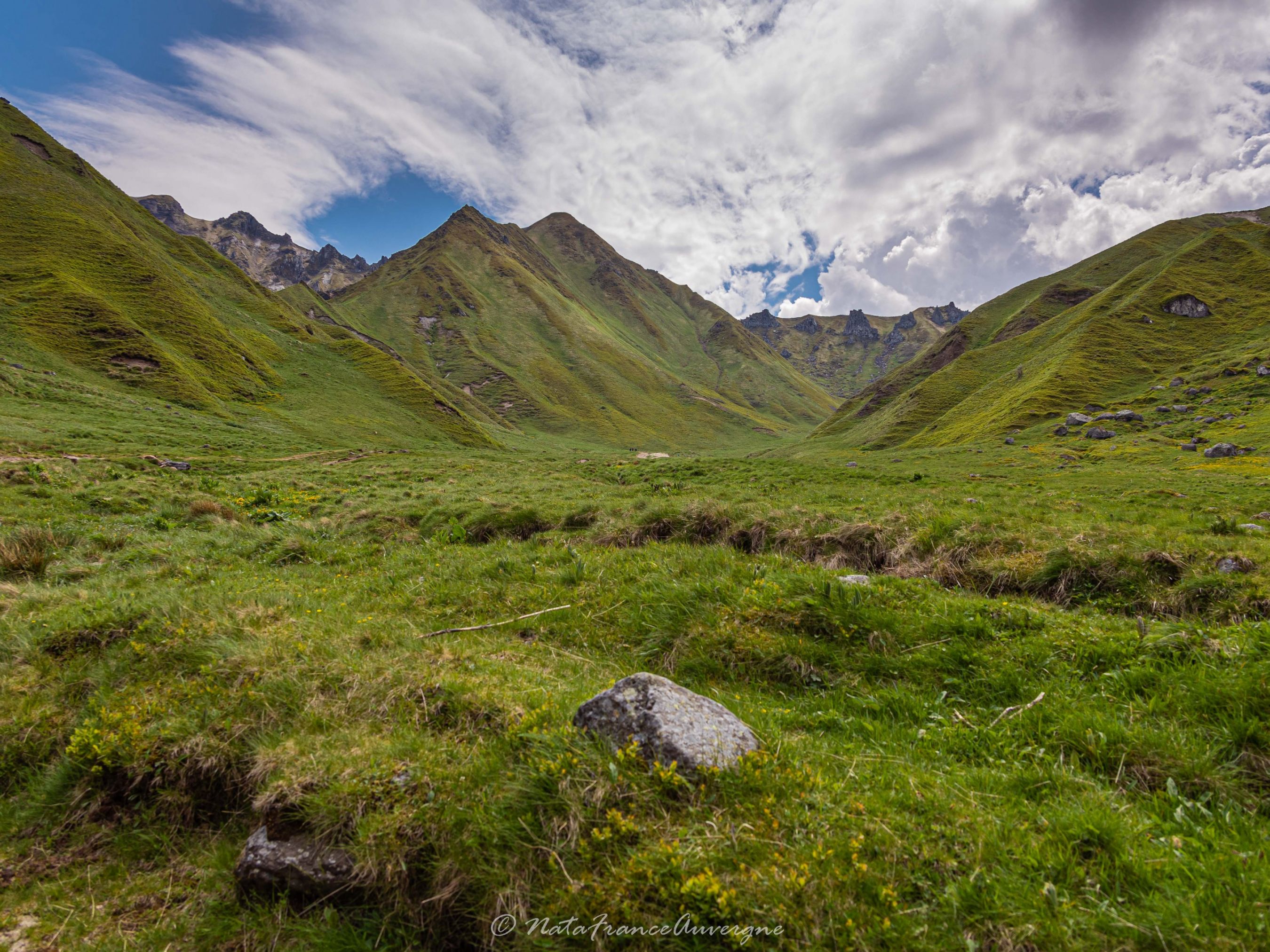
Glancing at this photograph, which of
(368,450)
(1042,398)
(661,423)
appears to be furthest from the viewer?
(661,423)

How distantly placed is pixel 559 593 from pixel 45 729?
7.02 m

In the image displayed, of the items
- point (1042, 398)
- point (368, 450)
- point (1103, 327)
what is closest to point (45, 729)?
point (368, 450)

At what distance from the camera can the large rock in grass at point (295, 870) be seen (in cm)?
432

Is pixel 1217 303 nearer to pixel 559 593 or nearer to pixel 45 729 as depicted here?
pixel 559 593

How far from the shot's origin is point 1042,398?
209 feet

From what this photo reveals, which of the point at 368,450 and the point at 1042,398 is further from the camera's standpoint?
the point at 1042,398

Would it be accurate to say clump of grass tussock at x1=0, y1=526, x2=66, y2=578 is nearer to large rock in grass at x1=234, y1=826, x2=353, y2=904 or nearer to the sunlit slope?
large rock in grass at x1=234, y1=826, x2=353, y2=904

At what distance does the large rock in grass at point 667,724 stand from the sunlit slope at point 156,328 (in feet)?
196

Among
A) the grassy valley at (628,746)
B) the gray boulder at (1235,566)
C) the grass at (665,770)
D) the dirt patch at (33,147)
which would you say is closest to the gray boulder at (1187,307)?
the grassy valley at (628,746)

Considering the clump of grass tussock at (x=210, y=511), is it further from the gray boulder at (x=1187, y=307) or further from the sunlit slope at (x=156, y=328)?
the gray boulder at (x=1187, y=307)

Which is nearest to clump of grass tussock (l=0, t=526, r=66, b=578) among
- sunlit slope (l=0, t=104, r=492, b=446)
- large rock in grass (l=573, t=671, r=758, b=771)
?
large rock in grass (l=573, t=671, r=758, b=771)

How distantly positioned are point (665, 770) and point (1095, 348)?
102 meters

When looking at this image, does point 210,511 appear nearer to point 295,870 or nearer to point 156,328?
point 295,870

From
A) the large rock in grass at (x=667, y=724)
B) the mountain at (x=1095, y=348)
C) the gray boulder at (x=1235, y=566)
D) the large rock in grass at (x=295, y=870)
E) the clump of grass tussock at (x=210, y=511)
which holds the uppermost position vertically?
the mountain at (x=1095, y=348)
